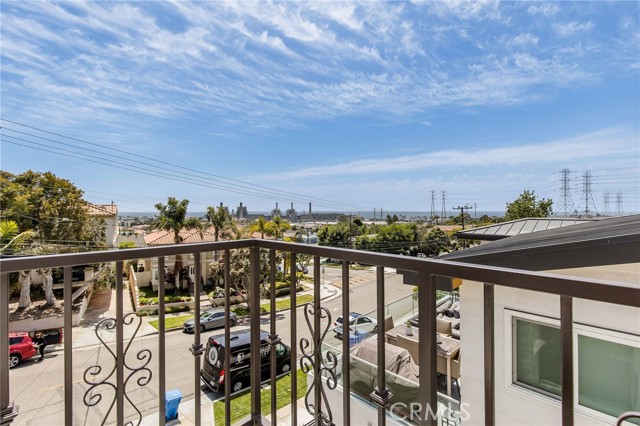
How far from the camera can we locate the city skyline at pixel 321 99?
9.05 metres

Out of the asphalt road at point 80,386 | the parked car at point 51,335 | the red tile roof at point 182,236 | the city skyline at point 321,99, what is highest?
the city skyline at point 321,99

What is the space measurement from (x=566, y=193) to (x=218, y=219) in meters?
33.4

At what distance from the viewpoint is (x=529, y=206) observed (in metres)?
19.0

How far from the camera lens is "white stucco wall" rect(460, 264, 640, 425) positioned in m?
2.09

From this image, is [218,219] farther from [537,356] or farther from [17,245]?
[537,356]

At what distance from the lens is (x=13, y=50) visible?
396 inches

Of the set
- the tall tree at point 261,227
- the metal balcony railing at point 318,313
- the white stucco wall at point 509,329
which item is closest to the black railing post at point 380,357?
the metal balcony railing at point 318,313

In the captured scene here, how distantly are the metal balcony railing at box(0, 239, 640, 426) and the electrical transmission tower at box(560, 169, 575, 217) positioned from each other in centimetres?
3211

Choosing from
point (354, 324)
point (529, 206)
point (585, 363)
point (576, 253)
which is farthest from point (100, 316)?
point (529, 206)

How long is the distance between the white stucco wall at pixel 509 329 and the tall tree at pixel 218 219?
17.3 metres

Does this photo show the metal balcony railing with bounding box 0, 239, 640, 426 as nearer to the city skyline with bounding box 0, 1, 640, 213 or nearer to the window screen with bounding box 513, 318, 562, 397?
the window screen with bounding box 513, 318, 562, 397

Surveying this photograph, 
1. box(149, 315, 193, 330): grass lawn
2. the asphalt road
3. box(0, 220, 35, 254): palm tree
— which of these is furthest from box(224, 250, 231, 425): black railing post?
box(149, 315, 193, 330): grass lawn

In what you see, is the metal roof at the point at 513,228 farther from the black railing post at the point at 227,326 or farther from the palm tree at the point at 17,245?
the palm tree at the point at 17,245

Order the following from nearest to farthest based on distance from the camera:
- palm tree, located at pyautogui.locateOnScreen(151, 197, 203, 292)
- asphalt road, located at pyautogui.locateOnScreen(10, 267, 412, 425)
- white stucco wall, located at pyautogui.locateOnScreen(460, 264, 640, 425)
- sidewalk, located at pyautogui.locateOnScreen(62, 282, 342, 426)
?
white stucco wall, located at pyautogui.locateOnScreen(460, 264, 640, 425) → sidewalk, located at pyautogui.locateOnScreen(62, 282, 342, 426) → asphalt road, located at pyautogui.locateOnScreen(10, 267, 412, 425) → palm tree, located at pyautogui.locateOnScreen(151, 197, 203, 292)
